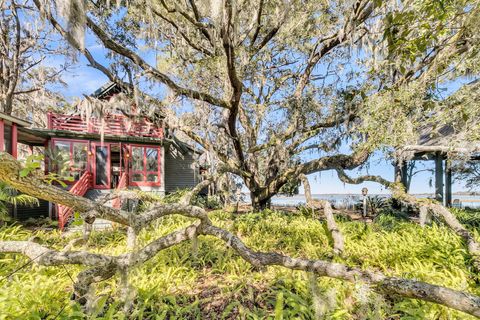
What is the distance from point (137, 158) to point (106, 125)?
2087mm

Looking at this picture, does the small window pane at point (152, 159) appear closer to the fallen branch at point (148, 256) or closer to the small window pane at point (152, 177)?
the small window pane at point (152, 177)

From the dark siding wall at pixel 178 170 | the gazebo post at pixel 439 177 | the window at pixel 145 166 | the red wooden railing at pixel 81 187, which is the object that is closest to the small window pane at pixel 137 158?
the window at pixel 145 166

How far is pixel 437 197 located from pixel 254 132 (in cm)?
807

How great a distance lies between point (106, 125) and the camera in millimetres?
11352

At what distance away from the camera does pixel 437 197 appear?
9.77 m

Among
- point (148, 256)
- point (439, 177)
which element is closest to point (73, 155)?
point (148, 256)

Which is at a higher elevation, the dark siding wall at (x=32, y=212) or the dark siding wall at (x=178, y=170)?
the dark siding wall at (x=178, y=170)

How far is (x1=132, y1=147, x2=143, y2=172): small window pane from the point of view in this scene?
461 inches

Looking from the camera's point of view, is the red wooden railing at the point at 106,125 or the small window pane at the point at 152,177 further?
the small window pane at the point at 152,177

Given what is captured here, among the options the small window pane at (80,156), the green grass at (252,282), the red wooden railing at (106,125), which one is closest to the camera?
the green grass at (252,282)

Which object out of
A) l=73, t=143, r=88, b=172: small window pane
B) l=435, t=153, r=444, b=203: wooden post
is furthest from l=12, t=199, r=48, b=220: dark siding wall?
l=435, t=153, r=444, b=203: wooden post

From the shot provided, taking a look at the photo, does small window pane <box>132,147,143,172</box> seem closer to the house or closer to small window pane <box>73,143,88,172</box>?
the house

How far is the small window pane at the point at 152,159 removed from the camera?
39.3 feet

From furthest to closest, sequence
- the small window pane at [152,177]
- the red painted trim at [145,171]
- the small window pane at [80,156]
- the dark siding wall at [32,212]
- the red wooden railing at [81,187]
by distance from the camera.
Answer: the small window pane at [152,177], the red painted trim at [145,171], the small window pane at [80,156], the dark siding wall at [32,212], the red wooden railing at [81,187]
